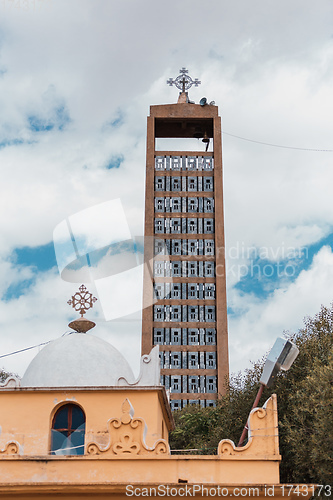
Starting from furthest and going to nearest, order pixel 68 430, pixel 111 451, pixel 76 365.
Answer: pixel 76 365 → pixel 68 430 → pixel 111 451

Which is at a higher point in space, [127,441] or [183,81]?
[183,81]

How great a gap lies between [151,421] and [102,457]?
74.5 inches

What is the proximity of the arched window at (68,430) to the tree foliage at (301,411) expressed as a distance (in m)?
4.41

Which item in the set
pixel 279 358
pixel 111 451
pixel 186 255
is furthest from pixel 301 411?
pixel 186 255

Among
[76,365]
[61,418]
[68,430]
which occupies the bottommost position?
[68,430]

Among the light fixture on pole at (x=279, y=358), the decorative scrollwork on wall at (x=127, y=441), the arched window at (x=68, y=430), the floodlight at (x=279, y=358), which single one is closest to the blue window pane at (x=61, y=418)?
the arched window at (x=68, y=430)

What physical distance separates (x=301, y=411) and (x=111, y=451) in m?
8.36

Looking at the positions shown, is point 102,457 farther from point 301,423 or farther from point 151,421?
point 301,423

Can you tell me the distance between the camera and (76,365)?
1475 centimetres

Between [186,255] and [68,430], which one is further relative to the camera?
[186,255]

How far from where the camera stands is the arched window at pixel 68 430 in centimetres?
1380

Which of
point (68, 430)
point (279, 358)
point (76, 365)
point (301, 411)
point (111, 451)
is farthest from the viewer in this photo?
point (301, 411)

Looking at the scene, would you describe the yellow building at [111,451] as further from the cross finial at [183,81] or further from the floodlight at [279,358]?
the cross finial at [183,81]

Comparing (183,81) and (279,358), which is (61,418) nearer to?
(279,358)
